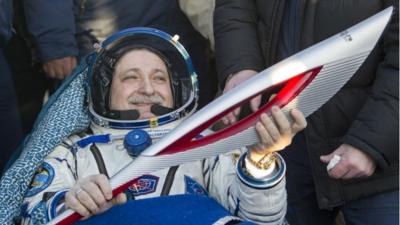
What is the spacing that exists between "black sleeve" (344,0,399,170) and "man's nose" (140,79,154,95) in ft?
2.80

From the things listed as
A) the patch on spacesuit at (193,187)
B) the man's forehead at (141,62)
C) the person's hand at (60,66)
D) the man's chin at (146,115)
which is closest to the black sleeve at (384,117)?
the patch on spacesuit at (193,187)

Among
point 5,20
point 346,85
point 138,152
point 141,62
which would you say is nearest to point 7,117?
point 5,20

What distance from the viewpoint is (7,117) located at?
9.92 ft

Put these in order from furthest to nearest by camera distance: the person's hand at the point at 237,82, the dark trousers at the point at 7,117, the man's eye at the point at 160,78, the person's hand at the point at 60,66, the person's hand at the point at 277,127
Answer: the person's hand at the point at 60,66
the dark trousers at the point at 7,117
the man's eye at the point at 160,78
the person's hand at the point at 237,82
the person's hand at the point at 277,127

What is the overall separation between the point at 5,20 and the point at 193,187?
1.10 m

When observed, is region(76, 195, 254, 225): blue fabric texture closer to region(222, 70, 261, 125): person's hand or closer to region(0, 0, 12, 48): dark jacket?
region(222, 70, 261, 125): person's hand

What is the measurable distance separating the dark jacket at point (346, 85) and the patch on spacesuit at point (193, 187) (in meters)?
0.38

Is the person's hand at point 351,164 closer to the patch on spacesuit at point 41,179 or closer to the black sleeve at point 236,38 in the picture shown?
the black sleeve at point 236,38

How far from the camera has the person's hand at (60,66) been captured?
121 inches

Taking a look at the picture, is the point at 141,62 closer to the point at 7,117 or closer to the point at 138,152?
the point at 138,152

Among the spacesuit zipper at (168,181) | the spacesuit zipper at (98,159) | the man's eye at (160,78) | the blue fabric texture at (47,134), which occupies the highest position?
the man's eye at (160,78)

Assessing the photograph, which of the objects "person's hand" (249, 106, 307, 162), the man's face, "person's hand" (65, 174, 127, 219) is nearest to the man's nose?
the man's face

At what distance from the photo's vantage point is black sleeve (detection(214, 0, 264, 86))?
7.74 feet

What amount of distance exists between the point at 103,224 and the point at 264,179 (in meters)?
0.50
